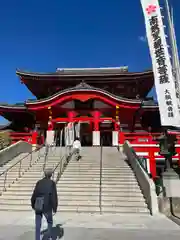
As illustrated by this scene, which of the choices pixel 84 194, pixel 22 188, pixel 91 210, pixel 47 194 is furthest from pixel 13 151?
pixel 47 194

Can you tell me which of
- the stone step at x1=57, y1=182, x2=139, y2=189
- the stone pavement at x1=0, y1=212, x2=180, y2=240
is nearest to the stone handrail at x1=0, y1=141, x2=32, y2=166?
the stone step at x1=57, y1=182, x2=139, y2=189

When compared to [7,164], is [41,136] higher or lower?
higher

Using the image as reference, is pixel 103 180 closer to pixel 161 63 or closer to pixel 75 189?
pixel 75 189

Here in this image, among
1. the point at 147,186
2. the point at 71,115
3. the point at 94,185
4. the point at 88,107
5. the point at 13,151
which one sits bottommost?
the point at 94,185

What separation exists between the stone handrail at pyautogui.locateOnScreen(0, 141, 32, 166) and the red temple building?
0.95 m

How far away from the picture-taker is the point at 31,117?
2325 cm

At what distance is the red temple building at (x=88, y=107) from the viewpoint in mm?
19922

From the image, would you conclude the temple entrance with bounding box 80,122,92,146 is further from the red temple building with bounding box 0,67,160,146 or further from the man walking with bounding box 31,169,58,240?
the man walking with bounding box 31,169,58,240

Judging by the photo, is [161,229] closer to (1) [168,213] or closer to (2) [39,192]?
(1) [168,213]

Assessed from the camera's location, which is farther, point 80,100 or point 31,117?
point 31,117

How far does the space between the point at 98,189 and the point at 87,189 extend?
45 centimetres

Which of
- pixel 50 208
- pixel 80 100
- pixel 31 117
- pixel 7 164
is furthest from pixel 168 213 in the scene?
pixel 31 117

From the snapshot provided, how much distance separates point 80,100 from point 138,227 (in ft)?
47.6

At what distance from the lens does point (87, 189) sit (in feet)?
35.0
